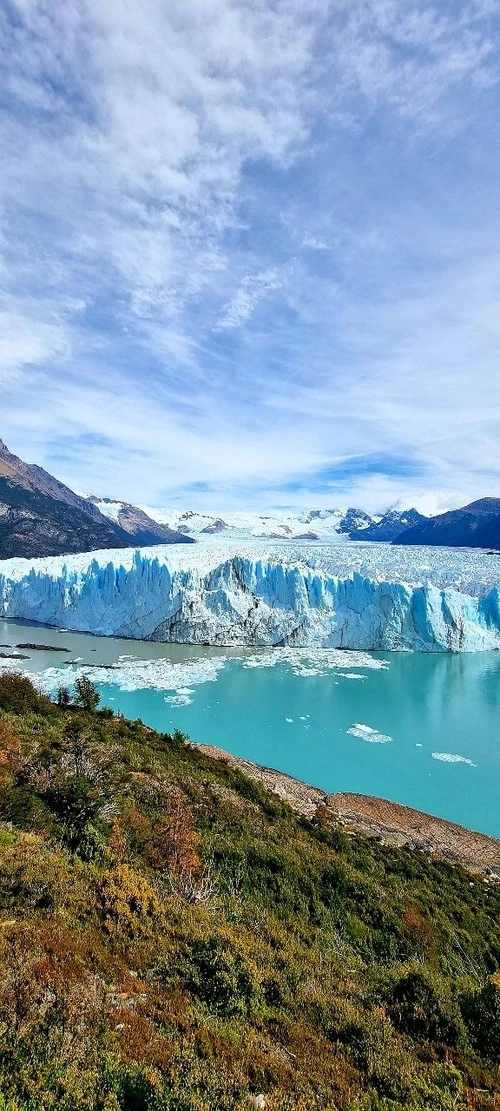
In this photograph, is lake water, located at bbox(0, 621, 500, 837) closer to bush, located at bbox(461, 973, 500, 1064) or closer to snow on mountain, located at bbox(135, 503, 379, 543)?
bush, located at bbox(461, 973, 500, 1064)

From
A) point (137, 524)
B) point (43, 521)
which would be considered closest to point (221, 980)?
point (43, 521)

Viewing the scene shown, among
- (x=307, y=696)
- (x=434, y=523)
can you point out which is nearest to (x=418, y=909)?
(x=307, y=696)

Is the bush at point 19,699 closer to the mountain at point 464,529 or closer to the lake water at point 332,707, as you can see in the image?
the lake water at point 332,707

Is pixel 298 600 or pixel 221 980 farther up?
pixel 298 600

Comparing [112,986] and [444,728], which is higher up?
[112,986]

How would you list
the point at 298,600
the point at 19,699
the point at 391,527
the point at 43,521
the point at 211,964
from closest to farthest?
the point at 211,964, the point at 19,699, the point at 298,600, the point at 391,527, the point at 43,521

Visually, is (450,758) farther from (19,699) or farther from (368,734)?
(19,699)

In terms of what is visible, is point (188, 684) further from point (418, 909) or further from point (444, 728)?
point (418, 909)
